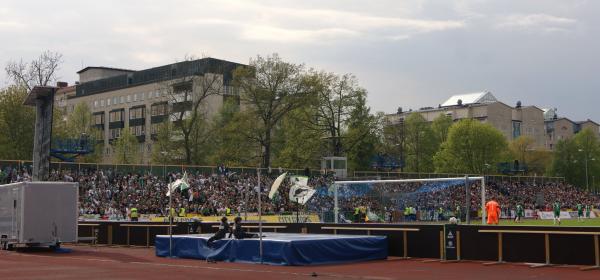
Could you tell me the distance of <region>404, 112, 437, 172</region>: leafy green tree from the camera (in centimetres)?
11144

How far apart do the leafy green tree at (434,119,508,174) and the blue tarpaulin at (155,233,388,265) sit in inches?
3051

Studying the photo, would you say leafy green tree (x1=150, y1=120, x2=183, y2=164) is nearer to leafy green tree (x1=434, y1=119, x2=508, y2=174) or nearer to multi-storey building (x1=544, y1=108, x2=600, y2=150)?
leafy green tree (x1=434, y1=119, x2=508, y2=174)

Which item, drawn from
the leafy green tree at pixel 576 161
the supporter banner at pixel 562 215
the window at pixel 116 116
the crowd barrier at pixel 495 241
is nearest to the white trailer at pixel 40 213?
the crowd barrier at pixel 495 241

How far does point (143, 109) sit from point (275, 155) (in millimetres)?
36798

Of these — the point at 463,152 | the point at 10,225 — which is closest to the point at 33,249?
the point at 10,225

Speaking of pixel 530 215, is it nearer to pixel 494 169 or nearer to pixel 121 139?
pixel 494 169

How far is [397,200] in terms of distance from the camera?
130ft

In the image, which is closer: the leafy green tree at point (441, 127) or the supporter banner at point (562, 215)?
the supporter banner at point (562, 215)

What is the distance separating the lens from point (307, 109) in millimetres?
81812

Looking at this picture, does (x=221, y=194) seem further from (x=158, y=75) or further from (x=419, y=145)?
(x=419, y=145)

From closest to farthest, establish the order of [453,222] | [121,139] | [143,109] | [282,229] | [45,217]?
[453,222] < [45,217] < [282,229] < [121,139] < [143,109]

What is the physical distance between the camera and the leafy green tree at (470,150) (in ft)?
336

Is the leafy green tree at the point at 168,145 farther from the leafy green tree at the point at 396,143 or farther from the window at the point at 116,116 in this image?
the window at the point at 116,116

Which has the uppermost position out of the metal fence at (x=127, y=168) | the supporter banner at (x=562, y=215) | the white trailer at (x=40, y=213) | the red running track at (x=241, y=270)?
the metal fence at (x=127, y=168)
